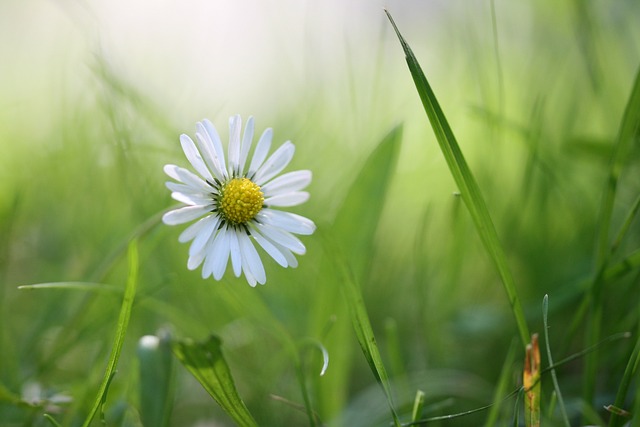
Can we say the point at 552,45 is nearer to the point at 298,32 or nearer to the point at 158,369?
the point at 298,32

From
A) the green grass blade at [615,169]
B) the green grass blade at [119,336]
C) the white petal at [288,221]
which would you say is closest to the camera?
the green grass blade at [119,336]

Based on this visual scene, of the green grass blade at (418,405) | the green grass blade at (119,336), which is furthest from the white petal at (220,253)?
the green grass blade at (418,405)

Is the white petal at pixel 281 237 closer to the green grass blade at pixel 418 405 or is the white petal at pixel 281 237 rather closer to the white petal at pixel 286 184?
the white petal at pixel 286 184

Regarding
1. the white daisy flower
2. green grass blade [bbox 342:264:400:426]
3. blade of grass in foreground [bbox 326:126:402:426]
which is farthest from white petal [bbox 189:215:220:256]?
blade of grass in foreground [bbox 326:126:402:426]

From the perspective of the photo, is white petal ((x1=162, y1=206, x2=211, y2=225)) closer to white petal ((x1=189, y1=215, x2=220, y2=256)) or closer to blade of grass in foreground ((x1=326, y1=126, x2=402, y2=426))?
white petal ((x1=189, y1=215, x2=220, y2=256))

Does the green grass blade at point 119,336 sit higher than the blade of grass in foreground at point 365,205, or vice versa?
the blade of grass in foreground at point 365,205

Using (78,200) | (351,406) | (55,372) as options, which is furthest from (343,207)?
(78,200)
